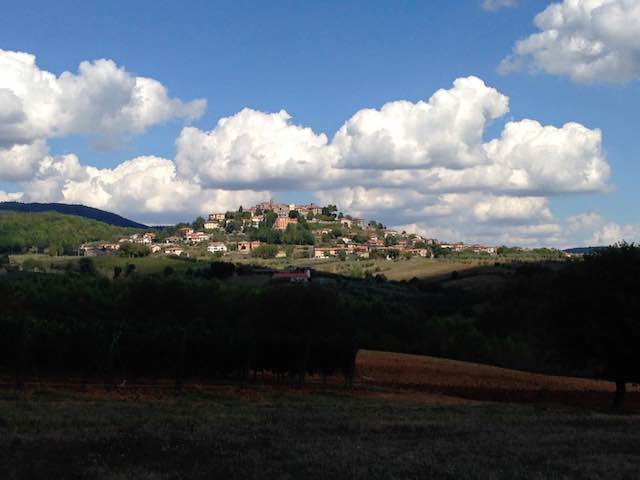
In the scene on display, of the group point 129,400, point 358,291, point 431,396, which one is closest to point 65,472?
point 129,400

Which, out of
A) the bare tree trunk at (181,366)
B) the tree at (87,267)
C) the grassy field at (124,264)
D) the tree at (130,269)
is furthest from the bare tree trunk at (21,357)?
the tree at (130,269)

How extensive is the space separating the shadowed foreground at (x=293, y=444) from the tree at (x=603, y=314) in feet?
59.1

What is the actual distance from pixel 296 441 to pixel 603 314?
104 ft

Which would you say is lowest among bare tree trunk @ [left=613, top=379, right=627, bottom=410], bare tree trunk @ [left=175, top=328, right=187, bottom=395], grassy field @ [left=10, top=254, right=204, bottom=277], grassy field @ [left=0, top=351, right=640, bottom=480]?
bare tree trunk @ [left=613, top=379, right=627, bottom=410]

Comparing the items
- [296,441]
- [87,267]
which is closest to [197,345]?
[296,441]

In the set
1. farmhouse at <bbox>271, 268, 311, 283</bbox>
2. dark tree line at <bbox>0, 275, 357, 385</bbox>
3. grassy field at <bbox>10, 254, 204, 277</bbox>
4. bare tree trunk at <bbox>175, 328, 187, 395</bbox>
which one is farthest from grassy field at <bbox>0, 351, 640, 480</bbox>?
grassy field at <bbox>10, 254, 204, 277</bbox>

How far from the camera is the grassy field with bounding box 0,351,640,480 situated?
1448 centimetres

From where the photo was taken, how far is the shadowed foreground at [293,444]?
→ 47.4 feet

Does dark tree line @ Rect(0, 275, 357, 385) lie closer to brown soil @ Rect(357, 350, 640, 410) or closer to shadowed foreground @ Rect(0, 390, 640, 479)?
brown soil @ Rect(357, 350, 640, 410)

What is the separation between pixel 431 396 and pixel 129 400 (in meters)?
19.4

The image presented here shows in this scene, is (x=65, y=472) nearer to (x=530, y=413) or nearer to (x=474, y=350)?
(x=530, y=413)

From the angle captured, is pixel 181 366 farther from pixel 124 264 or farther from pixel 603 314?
pixel 124 264

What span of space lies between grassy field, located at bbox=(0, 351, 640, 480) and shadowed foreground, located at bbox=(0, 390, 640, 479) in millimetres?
29

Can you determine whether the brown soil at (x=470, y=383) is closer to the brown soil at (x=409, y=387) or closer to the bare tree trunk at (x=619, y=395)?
the brown soil at (x=409, y=387)
